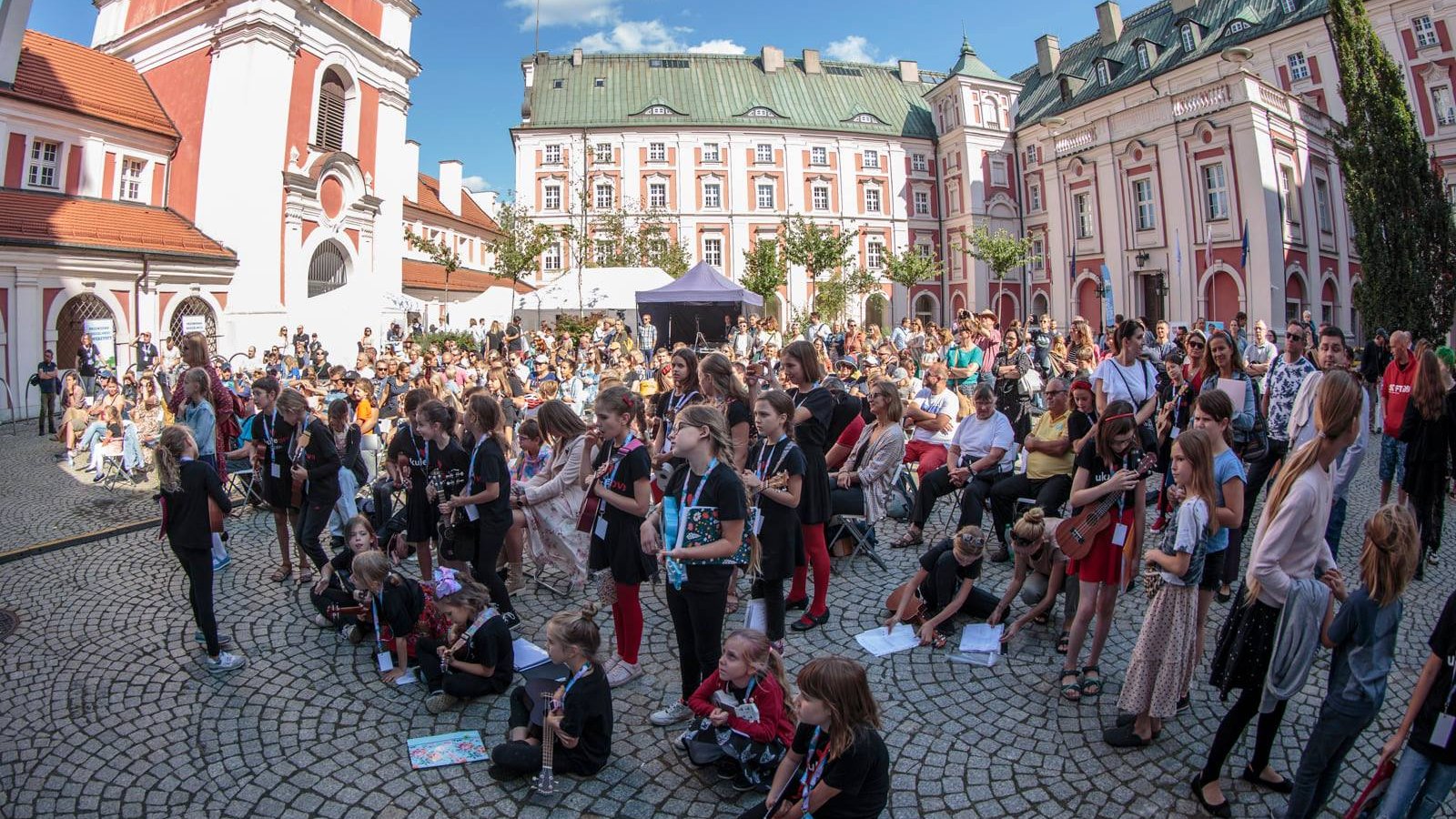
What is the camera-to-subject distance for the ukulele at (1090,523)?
429cm

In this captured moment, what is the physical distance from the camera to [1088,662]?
14.6 feet

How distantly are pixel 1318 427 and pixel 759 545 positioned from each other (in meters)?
2.89

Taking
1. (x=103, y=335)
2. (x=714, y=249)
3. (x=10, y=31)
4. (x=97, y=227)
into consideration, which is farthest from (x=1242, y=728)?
(x=714, y=249)

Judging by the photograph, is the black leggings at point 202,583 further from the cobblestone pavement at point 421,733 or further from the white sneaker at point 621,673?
the white sneaker at point 621,673

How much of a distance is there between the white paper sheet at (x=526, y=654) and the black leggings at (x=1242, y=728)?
143 inches

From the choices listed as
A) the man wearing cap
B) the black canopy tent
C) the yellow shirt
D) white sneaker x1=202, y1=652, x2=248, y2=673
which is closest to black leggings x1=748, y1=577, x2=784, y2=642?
the yellow shirt

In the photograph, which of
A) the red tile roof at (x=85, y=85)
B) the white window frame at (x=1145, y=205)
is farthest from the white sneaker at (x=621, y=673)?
the white window frame at (x=1145, y=205)

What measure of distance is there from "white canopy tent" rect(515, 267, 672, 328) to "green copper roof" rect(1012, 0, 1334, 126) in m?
27.9

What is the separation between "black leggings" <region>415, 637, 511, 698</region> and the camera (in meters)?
4.58

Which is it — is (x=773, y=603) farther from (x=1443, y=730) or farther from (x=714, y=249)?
(x=714, y=249)

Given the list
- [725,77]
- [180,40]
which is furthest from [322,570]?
[725,77]

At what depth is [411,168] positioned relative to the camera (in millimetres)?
42844

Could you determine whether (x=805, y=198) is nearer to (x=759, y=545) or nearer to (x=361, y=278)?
(x=361, y=278)

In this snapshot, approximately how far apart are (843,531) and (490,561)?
126 inches
